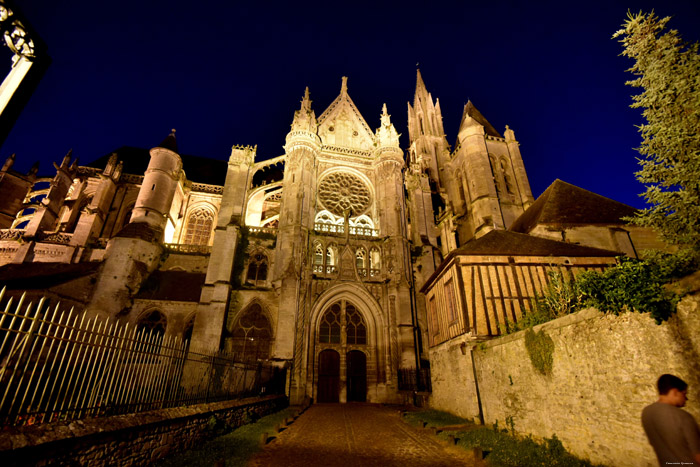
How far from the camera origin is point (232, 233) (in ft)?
53.7

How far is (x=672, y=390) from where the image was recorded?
2.60m

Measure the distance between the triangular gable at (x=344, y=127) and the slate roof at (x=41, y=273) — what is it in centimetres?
1486

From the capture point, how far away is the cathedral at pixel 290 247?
14602mm

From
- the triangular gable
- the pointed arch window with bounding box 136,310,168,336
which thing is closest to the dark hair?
the pointed arch window with bounding box 136,310,168,336

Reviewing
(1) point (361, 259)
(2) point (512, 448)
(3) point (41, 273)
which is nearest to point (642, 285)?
(2) point (512, 448)

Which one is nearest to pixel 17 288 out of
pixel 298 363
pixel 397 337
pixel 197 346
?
pixel 197 346

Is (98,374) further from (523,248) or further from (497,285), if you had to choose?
(523,248)

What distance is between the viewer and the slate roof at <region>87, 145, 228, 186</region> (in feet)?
81.5

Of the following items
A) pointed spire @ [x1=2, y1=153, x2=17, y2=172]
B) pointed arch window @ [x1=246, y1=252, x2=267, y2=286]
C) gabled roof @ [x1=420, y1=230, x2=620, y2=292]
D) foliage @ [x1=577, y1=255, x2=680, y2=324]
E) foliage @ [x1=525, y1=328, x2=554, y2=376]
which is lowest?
foliage @ [x1=525, y1=328, x2=554, y2=376]

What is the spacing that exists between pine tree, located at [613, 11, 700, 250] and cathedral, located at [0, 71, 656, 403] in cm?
353

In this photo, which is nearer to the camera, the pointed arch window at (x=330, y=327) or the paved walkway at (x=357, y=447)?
the paved walkway at (x=357, y=447)

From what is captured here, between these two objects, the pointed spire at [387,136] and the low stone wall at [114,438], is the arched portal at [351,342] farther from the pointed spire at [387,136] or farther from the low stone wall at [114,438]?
the pointed spire at [387,136]

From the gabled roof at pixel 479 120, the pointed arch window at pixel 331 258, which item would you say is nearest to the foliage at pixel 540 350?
the pointed arch window at pixel 331 258

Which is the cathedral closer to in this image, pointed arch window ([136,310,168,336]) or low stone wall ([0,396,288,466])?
pointed arch window ([136,310,168,336])
